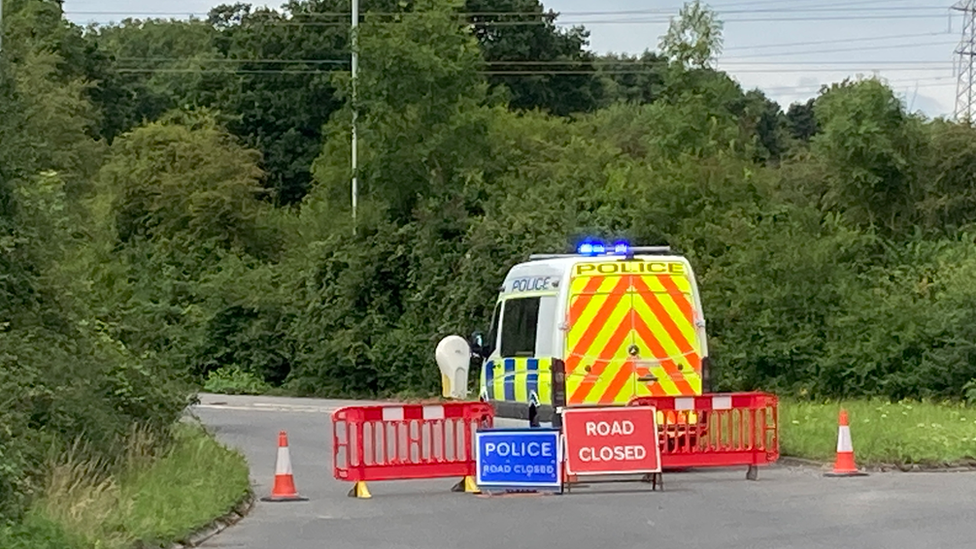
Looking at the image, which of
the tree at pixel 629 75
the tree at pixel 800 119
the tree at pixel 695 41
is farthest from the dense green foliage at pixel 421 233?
the tree at pixel 800 119

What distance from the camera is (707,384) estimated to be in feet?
66.7

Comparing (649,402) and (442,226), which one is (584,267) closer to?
(649,402)

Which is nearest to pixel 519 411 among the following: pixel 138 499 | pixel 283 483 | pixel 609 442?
pixel 609 442

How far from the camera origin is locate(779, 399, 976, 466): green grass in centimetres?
1931

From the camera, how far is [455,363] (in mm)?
34906

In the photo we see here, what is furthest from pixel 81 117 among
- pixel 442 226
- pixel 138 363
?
pixel 138 363

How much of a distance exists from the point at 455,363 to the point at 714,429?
53.4 ft

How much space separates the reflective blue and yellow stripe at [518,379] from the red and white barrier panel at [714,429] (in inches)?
77.1

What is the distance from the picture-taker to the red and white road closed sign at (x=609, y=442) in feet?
57.2

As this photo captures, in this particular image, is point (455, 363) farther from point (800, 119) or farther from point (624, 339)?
point (800, 119)

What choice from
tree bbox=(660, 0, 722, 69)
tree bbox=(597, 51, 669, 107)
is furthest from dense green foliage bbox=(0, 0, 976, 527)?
tree bbox=(597, 51, 669, 107)

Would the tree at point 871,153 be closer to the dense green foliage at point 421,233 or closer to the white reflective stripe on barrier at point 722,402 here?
the dense green foliage at point 421,233

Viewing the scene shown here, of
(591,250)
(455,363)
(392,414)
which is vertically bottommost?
(392,414)

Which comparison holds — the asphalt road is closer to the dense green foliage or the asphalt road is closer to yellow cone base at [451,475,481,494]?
yellow cone base at [451,475,481,494]
